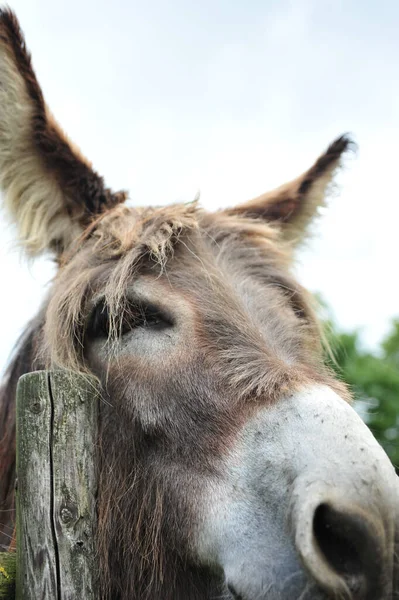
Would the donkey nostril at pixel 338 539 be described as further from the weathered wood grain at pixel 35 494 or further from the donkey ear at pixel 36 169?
the donkey ear at pixel 36 169

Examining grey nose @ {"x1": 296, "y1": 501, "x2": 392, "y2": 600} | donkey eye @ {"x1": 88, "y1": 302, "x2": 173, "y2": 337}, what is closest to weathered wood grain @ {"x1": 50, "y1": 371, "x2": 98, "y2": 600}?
donkey eye @ {"x1": 88, "y1": 302, "x2": 173, "y2": 337}

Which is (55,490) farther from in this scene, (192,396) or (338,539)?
(338,539)

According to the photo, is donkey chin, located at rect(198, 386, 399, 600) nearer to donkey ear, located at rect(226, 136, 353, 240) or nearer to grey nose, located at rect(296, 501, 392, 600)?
grey nose, located at rect(296, 501, 392, 600)

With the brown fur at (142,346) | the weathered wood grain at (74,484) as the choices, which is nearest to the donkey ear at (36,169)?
the brown fur at (142,346)

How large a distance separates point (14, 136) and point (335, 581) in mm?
2834

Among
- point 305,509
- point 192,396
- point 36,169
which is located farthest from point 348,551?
point 36,169

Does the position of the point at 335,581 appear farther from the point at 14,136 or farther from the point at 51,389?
the point at 14,136

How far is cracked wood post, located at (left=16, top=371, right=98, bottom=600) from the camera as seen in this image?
1925mm

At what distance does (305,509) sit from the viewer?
1.71 metres

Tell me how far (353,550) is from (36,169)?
2695mm

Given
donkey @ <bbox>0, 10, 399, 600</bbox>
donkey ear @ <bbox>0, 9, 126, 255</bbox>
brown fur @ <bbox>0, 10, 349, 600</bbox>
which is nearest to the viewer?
donkey @ <bbox>0, 10, 399, 600</bbox>

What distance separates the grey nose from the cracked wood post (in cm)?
82

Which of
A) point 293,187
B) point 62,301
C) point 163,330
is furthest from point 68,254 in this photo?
point 293,187

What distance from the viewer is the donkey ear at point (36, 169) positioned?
10.2 ft
